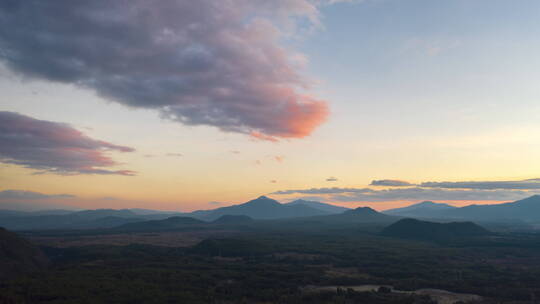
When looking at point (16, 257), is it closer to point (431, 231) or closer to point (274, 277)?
point (274, 277)

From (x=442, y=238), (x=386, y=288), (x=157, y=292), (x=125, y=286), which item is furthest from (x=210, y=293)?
(x=442, y=238)

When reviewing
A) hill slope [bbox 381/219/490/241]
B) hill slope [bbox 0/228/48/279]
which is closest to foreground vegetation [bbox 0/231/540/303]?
hill slope [bbox 0/228/48/279]

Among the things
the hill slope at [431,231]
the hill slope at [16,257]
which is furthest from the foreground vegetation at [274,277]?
the hill slope at [431,231]

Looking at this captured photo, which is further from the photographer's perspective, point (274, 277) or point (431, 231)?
point (431, 231)

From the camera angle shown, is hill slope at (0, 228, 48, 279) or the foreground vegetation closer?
the foreground vegetation

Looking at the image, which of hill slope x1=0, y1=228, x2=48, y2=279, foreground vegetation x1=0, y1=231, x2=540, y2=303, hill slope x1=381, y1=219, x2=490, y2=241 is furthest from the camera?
hill slope x1=381, y1=219, x2=490, y2=241

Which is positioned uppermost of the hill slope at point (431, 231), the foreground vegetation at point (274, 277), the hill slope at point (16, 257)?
the hill slope at point (16, 257)

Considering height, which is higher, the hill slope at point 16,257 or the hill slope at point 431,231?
the hill slope at point 16,257

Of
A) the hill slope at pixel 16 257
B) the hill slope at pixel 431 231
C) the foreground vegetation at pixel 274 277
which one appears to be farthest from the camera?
the hill slope at pixel 431 231

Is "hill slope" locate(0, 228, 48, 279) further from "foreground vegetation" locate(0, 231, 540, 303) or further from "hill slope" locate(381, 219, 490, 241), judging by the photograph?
"hill slope" locate(381, 219, 490, 241)

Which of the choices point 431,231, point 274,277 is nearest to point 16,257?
point 274,277

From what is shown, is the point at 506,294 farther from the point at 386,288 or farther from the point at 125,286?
the point at 125,286

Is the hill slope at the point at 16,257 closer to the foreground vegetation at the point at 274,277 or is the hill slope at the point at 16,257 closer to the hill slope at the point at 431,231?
the foreground vegetation at the point at 274,277
